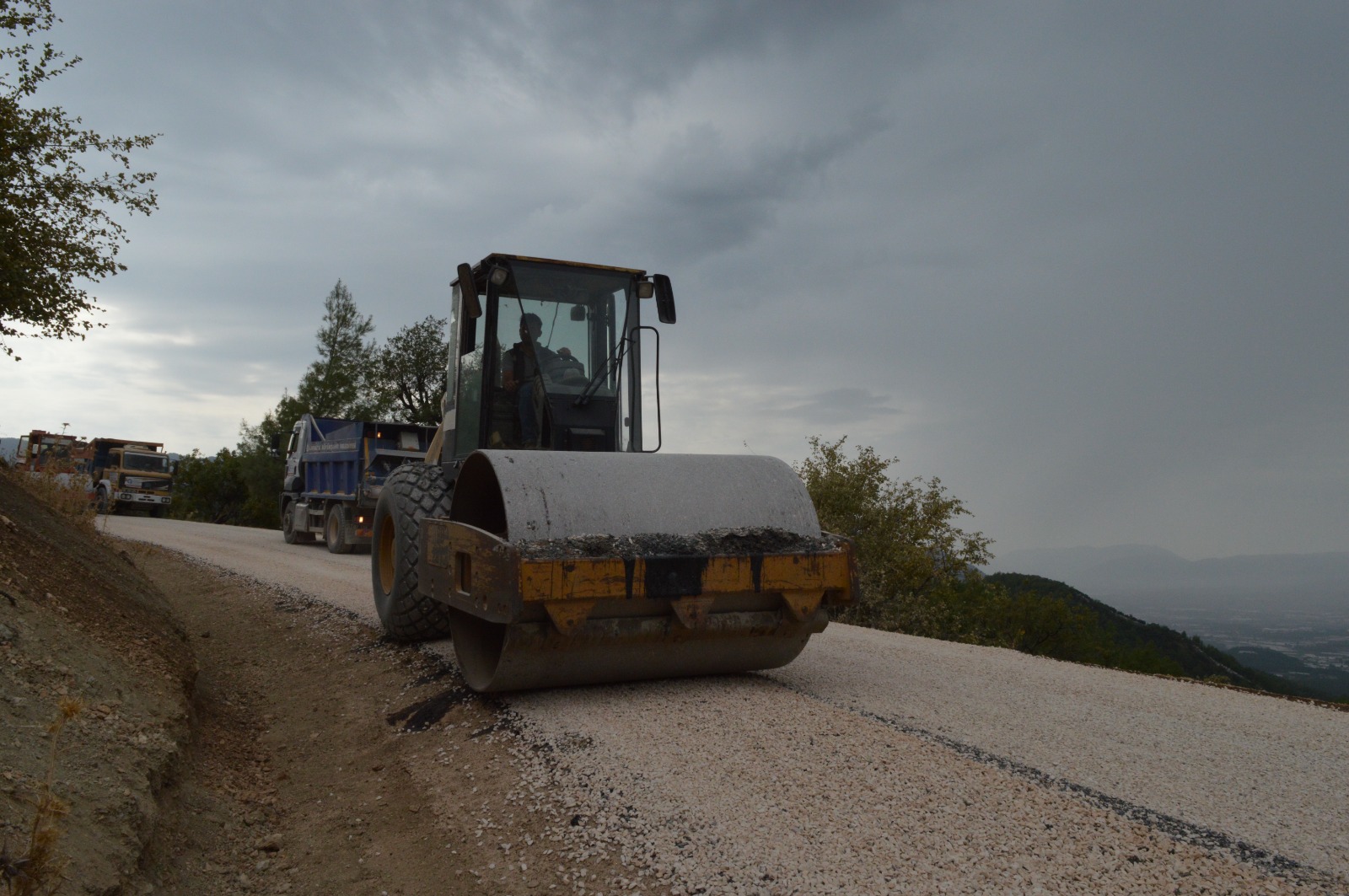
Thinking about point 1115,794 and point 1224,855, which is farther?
point 1115,794

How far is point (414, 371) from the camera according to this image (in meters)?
37.9

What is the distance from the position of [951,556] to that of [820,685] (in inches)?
608

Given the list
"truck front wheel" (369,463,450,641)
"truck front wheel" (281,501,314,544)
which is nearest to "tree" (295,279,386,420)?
"truck front wheel" (281,501,314,544)

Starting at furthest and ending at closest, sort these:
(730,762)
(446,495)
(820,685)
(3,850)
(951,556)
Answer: (951,556)
(446,495)
(820,685)
(730,762)
(3,850)

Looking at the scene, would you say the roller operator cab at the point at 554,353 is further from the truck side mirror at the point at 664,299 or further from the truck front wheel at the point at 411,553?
the truck front wheel at the point at 411,553

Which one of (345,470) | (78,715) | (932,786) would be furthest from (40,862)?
(345,470)

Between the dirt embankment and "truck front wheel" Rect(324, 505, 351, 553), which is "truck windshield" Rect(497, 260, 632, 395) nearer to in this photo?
the dirt embankment

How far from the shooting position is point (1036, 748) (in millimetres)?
4043

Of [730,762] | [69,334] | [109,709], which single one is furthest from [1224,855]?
[69,334]

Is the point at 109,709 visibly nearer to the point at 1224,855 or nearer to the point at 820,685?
the point at 820,685

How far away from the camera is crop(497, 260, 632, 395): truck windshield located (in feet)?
21.5

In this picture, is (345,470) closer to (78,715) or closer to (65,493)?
(65,493)

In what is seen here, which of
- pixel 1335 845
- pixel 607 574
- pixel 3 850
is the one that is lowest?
pixel 1335 845

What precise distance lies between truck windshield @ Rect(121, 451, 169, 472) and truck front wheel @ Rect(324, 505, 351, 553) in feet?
48.4
